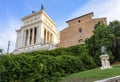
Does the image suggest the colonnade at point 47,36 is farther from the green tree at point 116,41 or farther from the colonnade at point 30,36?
the green tree at point 116,41

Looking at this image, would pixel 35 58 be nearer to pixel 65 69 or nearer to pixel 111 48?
pixel 65 69

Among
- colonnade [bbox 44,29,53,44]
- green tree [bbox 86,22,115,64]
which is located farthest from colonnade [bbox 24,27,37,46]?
green tree [bbox 86,22,115,64]

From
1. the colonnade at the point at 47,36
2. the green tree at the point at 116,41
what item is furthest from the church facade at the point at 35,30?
the green tree at the point at 116,41

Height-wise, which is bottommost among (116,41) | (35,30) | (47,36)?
(116,41)

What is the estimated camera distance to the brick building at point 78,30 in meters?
37.1

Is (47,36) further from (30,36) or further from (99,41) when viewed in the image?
(99,41)

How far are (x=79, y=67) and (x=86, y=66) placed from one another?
4.48ft

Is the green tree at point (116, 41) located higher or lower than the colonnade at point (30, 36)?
lower

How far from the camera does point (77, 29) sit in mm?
38562

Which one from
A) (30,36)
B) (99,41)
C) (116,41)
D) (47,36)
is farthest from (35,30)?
(116,41)

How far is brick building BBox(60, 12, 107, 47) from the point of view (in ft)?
122

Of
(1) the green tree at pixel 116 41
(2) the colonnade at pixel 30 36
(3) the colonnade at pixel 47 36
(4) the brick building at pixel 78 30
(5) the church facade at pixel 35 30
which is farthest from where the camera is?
(3) the colonnade at pixel 47 36

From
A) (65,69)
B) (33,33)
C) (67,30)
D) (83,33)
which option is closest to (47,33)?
(33,33)

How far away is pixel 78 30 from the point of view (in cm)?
3841
